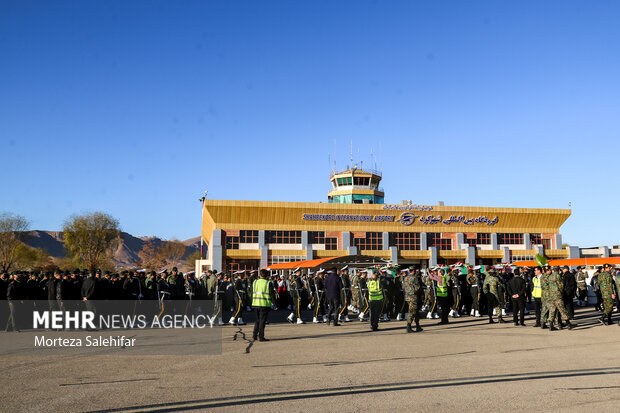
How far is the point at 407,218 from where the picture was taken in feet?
201

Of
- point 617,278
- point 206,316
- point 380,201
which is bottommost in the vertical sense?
point 206,316

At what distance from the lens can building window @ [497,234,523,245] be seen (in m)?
63.3

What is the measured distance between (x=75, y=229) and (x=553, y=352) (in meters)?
77.2

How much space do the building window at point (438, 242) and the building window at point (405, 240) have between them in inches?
55.8

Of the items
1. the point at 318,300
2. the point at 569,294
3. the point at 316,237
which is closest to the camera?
the point at 569,294

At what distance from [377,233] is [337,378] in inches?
2094

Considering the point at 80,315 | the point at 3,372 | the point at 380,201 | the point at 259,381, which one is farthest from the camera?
the point at 380,201

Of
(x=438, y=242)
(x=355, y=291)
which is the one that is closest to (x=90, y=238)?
(x=438, y=242)

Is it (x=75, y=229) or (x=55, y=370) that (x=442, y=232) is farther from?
(x=55, y=370)

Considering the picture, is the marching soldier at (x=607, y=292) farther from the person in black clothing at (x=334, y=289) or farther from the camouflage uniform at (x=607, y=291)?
the person in black clothing at (x=334, y=289)

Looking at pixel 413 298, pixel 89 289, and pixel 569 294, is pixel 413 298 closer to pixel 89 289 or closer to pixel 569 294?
pixel 569 294

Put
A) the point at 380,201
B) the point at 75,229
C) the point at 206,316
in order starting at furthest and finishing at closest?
1. the point at 75,229
2. the point at 380,201
3. the point at 206,316

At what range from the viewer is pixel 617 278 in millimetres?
17156

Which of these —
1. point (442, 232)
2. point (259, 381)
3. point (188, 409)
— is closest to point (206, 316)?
point (259, 381)
